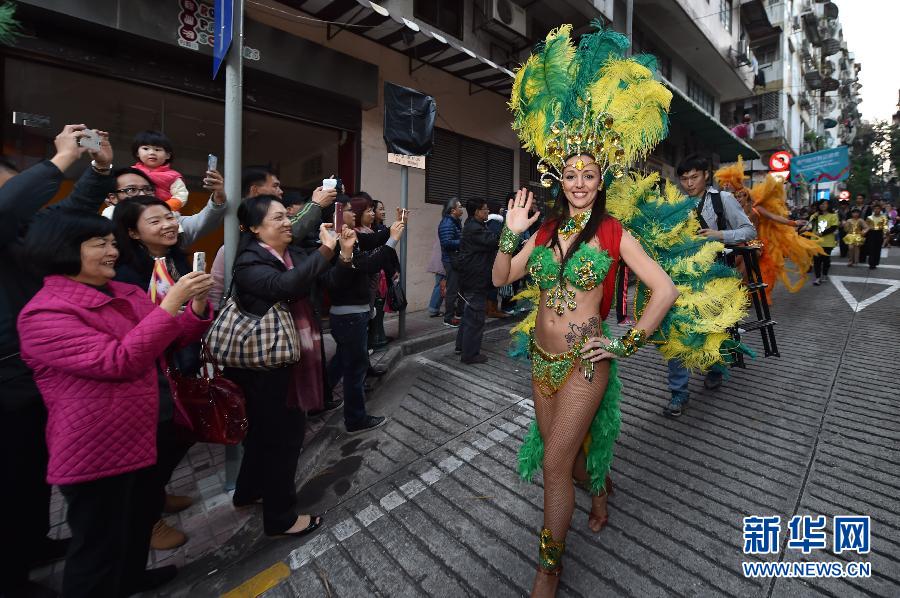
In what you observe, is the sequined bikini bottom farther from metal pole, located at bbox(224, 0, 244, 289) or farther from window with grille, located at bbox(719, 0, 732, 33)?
window with grille, located at bbox(719, 0, 732, 33)

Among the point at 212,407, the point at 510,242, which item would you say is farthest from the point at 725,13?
the point at 212,407

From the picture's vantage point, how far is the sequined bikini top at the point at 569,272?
216 cm

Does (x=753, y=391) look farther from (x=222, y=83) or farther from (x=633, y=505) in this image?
(x=222, y=83)

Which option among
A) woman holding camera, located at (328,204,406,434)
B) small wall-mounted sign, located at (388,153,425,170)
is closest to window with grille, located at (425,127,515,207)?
small wall-mounted sign, located at (388,153,425,170)

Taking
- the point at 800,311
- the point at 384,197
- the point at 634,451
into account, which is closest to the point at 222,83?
the point at 384,197

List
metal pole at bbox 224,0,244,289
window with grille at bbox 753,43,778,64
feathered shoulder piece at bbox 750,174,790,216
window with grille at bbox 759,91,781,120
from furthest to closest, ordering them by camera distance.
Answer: window with grille at bbox 753,43,778,64 → window with grille at bbox 759,91,781,120 → feathered shoulder piece at bbox 750,174,790,216 → metal pole at bbox 224,0,244,289

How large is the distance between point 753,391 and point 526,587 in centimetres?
334

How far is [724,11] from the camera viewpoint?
19.9 m

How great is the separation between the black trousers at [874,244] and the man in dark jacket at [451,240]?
484 inches

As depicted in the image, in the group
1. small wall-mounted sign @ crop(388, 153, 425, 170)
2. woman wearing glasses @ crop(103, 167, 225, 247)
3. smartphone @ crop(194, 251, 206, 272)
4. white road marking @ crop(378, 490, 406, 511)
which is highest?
small wall-mounted sign @ crop(388, 153, 425, 170)

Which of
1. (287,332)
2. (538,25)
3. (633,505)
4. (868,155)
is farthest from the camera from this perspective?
(868,155)

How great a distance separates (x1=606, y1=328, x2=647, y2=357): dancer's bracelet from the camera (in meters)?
2.13

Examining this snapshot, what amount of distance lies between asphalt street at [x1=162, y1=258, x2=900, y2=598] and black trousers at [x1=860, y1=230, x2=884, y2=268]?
10.0m

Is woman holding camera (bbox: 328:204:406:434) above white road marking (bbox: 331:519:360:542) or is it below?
above
